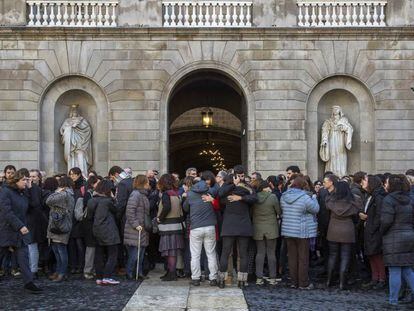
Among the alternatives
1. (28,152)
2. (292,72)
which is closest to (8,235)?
(28,152)

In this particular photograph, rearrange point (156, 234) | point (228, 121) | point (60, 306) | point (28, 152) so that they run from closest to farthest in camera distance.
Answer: point (60, 306), point (156, 234), point (28, 152), point (228, 121)

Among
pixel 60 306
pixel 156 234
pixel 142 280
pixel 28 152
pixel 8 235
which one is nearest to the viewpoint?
pixel 60 306

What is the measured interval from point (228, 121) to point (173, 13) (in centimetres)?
1140

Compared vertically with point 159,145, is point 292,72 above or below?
above

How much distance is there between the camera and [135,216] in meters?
12.6

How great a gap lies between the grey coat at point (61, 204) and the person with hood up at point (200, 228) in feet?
7.42

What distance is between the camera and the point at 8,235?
11227 millimetres

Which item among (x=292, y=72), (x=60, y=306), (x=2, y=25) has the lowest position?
(x=60, y=306)

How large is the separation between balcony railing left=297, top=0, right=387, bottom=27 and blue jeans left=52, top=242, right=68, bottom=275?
10851mm

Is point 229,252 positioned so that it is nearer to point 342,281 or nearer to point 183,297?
point 183,297

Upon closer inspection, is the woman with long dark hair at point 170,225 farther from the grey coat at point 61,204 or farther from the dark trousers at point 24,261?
the dark trousers at point 24,261

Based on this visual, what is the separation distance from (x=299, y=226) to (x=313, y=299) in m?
1.41

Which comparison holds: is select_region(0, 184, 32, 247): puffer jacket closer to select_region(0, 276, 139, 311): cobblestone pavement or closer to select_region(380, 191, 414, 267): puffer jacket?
select_region(0, 276, 139, 311): cobblestone pavement

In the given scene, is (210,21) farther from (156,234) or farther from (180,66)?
(156,234)
